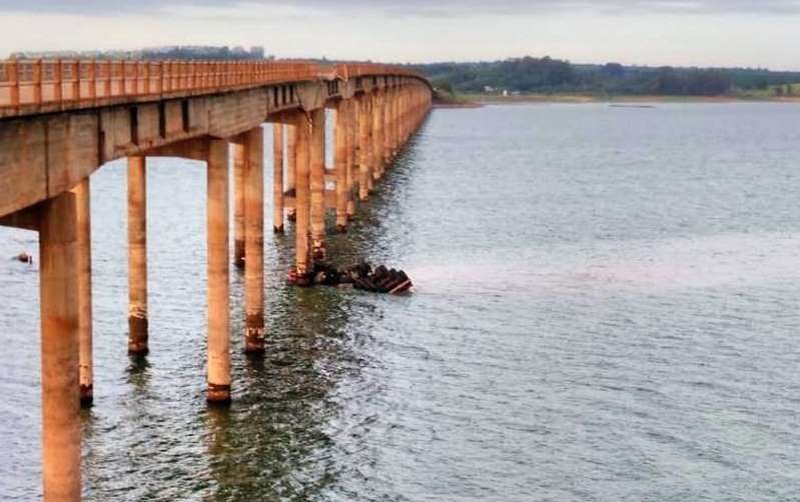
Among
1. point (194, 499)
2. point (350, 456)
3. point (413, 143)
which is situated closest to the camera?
point (194, 499)

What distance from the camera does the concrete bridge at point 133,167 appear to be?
2630 centimetres

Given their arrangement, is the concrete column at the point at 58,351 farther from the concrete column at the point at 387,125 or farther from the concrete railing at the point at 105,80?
the concrete column at the point at 387,125

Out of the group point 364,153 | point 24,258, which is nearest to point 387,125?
point 364,153

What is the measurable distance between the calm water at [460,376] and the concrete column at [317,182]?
186 centimetres

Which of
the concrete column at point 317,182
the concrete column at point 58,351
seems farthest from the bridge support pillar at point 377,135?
the concrete column at point 58,351

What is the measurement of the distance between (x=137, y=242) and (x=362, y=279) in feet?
58.4

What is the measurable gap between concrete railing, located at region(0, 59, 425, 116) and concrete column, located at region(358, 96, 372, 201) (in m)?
49.2

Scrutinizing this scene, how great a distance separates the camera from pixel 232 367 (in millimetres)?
46438

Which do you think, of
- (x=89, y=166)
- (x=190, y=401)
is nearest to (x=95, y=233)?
(x=190, y=401)

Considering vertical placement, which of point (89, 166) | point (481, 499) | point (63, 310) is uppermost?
point (89, 166)

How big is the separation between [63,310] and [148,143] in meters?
8.63

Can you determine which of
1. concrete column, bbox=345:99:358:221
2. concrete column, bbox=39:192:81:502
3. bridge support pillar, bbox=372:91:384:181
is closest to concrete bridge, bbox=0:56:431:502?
concrete column, bbox=39:192:81:502

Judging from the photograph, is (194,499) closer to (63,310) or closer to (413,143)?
(63,310)

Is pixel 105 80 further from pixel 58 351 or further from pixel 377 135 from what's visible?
pixel 377 135
